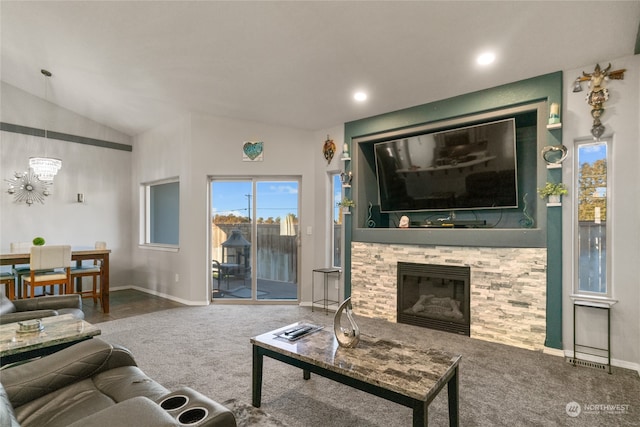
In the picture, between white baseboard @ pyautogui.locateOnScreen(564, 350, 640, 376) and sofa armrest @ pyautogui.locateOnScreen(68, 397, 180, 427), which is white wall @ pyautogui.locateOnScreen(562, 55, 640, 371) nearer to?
white baseboard @ pyautogui.locateOnScreen(564, 350, 640, 376)

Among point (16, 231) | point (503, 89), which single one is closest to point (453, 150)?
point (503, 89)

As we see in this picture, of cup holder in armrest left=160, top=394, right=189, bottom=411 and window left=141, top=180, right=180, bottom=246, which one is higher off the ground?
window left=141, top=180, right=180, bottom=246

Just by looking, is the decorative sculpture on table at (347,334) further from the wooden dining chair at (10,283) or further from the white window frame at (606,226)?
the wooden dining chair at (10,283)

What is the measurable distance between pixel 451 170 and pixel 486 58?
51.1 inches

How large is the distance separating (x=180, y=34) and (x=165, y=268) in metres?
3.96

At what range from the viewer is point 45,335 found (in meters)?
2.19

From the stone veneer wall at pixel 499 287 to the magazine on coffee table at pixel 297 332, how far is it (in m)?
2.03

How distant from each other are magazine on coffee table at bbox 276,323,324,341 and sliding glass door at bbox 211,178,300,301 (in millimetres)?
2780

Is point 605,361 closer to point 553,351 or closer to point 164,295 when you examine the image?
point 553,351

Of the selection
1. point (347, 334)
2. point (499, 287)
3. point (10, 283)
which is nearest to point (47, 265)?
point (10, 283)

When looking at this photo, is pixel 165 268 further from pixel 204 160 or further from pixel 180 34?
pixel 180 34

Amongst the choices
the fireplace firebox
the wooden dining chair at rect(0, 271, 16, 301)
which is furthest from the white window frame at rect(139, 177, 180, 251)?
the fireplace firebox

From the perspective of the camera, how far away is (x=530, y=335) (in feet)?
11.0

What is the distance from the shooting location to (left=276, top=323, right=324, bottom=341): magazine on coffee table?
2351 mm
